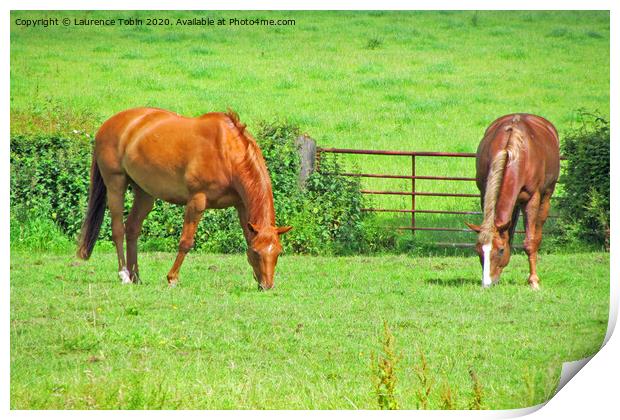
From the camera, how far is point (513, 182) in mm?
9430

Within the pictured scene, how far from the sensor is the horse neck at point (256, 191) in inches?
357

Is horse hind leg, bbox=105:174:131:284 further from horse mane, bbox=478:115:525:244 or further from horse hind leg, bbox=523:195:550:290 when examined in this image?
horse hind leg, bbox=523:195:550:290

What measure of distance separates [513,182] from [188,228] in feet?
8.20

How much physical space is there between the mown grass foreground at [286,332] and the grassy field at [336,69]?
1.27 metres

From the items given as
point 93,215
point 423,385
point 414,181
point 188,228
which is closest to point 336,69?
point 188,228

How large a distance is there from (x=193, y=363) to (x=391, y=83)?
3.41 metres

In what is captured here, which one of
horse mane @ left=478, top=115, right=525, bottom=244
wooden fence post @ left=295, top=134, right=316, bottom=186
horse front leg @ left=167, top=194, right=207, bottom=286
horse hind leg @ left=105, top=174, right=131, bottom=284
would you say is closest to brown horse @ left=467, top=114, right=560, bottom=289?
horse mane @ left=478, top=115, right=525, bottom=244

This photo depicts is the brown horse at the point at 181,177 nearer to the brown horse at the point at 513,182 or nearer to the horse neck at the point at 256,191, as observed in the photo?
the horse neck at the point at 256,191

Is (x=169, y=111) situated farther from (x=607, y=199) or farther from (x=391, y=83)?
(x=607, y=199)

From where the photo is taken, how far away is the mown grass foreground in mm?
6695

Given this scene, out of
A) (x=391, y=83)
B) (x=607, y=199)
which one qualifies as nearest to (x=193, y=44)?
(x=391, y=83)

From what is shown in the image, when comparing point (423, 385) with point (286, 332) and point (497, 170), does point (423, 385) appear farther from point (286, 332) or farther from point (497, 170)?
point (497, 170)

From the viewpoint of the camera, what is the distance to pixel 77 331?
760 cm

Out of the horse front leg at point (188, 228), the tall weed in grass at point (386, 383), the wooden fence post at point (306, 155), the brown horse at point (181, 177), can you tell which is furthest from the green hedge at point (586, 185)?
the tall weed in grass at point (386, 383)
